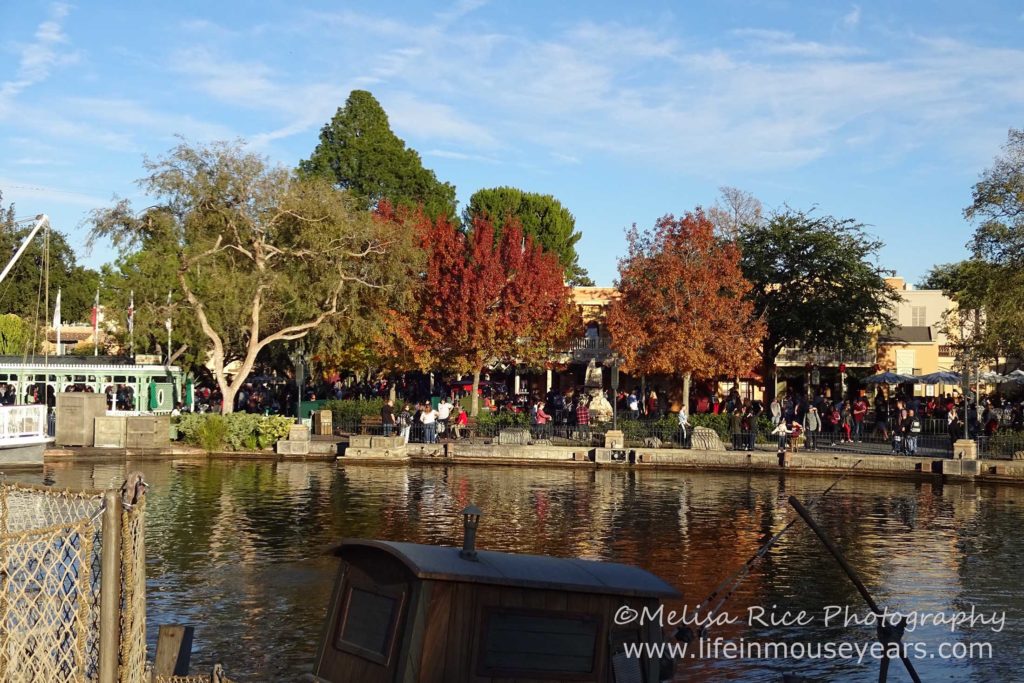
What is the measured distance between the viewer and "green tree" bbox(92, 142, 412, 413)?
46.3m

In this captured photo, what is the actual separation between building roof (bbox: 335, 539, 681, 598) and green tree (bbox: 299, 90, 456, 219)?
74612 millimetres

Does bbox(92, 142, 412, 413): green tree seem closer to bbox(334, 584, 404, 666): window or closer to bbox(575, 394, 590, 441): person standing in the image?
bbox(575, 394, 590, 441): person standing

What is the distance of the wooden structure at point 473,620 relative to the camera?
10.2 m

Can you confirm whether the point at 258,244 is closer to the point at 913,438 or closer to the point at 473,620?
the point at 913,438

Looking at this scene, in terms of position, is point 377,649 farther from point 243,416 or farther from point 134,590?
point 243,416

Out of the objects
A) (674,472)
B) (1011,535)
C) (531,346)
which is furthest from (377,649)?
(531,346)

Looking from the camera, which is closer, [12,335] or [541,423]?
[541,423]

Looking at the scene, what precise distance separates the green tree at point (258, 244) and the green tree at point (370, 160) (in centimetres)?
3493

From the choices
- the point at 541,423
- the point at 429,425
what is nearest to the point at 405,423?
the point at 429,425

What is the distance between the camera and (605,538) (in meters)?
24.7

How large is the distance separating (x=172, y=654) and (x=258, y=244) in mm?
37896

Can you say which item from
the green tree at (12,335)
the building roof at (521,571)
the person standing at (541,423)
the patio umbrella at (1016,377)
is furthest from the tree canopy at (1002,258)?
the green tree at (12,335)

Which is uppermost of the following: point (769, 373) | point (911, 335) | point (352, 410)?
point (911, 335)

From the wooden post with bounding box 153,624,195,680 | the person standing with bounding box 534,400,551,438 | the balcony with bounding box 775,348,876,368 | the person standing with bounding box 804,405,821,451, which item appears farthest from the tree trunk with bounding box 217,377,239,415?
the wooden post with bounding box 153,624,195,680
